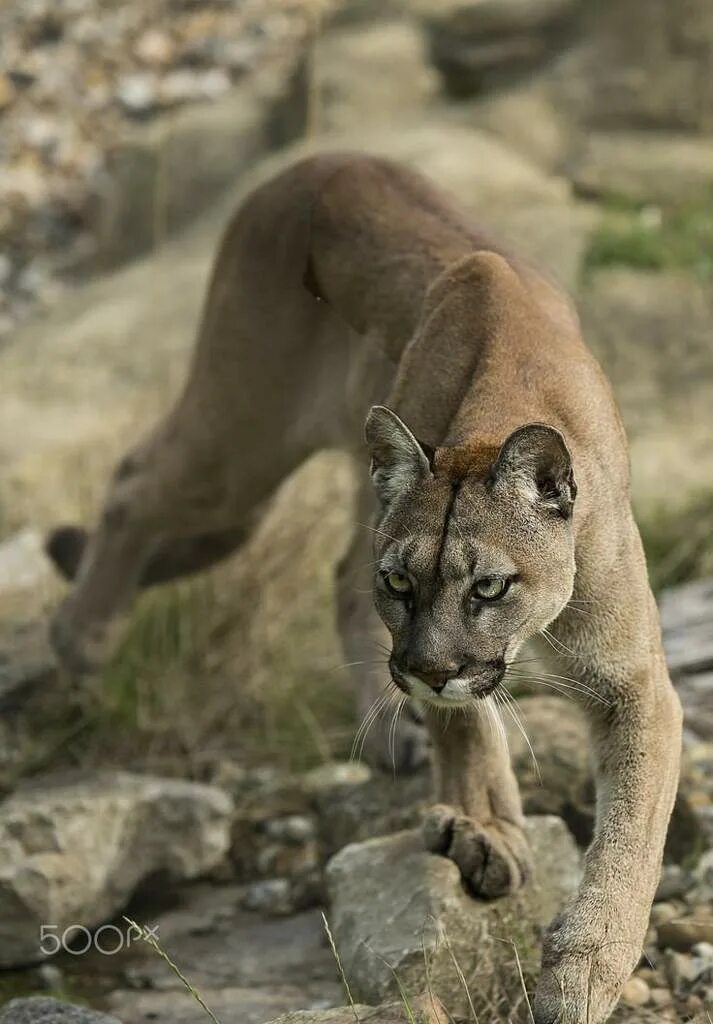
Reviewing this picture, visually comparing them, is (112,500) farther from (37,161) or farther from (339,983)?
(37,161)

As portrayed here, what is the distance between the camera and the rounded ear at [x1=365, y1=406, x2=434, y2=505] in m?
3.65

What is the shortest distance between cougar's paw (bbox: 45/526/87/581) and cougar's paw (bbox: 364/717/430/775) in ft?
4.84

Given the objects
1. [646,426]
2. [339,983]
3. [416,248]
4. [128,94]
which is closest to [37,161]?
[128,94]

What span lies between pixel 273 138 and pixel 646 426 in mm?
4904

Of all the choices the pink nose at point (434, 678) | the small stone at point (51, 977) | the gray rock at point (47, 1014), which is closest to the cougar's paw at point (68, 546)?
the small stone at point (51, 977)

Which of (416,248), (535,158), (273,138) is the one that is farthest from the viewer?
(273,138)

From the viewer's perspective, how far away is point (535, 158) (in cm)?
1084

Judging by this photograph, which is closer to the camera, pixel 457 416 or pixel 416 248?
pixel 457 416

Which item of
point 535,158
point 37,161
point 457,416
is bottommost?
point 37,161

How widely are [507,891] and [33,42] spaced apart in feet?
36.2

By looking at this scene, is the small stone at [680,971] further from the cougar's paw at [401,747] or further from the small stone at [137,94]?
the small stone at [137,94]

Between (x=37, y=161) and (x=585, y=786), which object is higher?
(x=585, y=786)

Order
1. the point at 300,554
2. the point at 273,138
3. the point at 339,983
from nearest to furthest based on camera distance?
the point at 339,983
the point at 300,554
the point at 273,138

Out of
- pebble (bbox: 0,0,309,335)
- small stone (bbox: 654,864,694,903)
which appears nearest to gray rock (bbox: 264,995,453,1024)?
small stone (bbox: 654,864,694,903)
